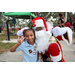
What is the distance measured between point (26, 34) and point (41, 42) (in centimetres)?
33

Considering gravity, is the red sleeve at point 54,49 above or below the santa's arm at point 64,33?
below

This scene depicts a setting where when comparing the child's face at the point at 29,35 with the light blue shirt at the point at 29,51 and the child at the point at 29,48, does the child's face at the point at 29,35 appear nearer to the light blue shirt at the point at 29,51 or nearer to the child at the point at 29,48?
the child at the point at 29,48

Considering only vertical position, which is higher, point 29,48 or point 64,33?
point 64,33

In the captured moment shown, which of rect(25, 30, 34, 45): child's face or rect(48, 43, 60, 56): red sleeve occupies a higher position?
rect(25, 30, 34, 45): child's face

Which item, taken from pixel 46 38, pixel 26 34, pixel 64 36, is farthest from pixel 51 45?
pixel 26 34

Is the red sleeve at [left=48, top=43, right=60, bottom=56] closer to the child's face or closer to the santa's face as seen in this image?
the santa's face

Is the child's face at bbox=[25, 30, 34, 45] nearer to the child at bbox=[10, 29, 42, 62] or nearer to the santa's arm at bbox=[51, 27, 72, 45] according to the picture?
the child at bbox=[10, 29, 42, 62]

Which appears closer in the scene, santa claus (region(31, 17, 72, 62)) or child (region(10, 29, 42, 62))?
santa claus (region(31, 17, 72, 62))

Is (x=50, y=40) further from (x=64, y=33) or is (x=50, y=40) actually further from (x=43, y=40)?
(x=64, y=33)

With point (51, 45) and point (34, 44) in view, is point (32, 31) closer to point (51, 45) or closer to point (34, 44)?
point (34, 44)

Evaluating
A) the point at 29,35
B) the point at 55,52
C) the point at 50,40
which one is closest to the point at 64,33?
the point at 50,40

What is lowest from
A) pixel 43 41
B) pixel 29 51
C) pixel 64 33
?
pixel 29 51

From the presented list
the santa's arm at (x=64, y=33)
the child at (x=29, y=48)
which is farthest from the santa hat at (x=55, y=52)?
the child at (x=29, y=48)

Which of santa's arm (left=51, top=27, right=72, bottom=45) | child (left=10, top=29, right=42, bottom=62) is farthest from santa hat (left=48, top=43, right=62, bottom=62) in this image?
child (left=10, top=29, right=42, bottom=62)
